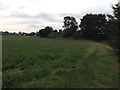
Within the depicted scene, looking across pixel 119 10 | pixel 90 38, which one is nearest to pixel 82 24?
pixel 90 38

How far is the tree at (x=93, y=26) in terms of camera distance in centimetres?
9922

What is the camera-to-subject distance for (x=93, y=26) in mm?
100188

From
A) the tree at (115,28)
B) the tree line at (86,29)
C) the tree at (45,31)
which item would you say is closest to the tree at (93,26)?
the tree line at (86,29)

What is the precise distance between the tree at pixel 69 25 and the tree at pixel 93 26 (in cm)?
1060

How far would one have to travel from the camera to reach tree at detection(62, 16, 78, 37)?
11404cm

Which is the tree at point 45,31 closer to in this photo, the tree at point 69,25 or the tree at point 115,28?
the tree at point 69,25

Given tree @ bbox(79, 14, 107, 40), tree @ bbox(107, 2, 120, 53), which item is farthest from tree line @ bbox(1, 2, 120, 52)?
tree @ bbox(107, 2, 120, 53)

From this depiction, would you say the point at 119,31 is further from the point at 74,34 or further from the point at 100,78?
the point at 74,34

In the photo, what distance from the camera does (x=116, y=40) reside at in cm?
3788

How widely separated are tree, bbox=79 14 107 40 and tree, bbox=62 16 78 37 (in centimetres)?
1060

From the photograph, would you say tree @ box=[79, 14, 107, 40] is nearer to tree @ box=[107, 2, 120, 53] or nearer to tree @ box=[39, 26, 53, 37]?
tree @ box=[39, 26, 53, 37]

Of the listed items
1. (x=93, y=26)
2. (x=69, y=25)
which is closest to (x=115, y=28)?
(x=93, y=26)

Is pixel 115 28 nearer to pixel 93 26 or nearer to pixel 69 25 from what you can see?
pixel 93 26

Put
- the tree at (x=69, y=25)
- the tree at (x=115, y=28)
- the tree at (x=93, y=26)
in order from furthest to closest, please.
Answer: the tree at (x=69, y=25) → the tree at (x=93, y=26) → the tree at (x=115, y=28)
